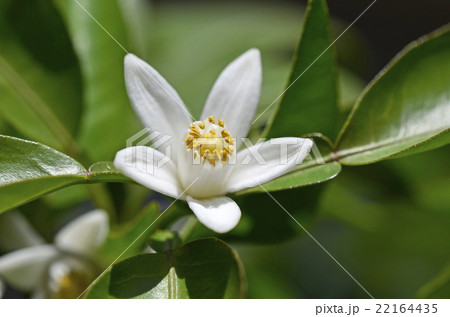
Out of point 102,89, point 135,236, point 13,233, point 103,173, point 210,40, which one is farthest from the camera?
point 210,40

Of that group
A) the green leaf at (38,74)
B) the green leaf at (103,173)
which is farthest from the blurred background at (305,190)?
the green leaf at (103,173)

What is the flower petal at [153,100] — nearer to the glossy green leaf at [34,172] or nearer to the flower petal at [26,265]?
the glossy green leaf at [34,172]

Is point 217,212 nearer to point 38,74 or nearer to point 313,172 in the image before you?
point 313,172

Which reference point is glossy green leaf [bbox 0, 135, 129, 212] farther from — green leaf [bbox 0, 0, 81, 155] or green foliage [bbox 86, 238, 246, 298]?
green leaf [bbox 0, 0, 81, 155]

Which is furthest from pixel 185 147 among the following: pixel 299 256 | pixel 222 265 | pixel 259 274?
pixel 299 256

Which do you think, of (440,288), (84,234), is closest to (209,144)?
(84,234)

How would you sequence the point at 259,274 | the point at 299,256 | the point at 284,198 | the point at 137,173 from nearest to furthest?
the point at 137,173, the point at 284,198, the point at 259,274, the point at 299,256
